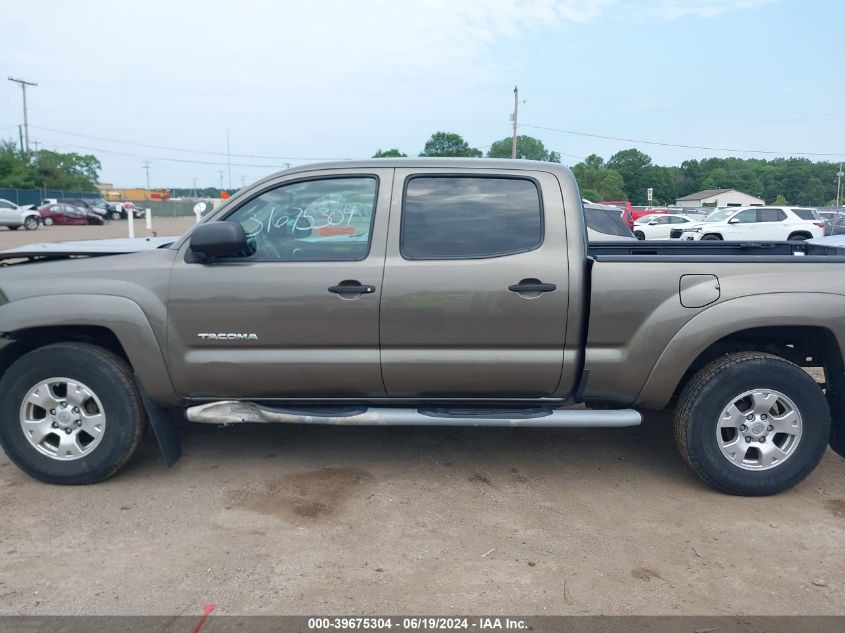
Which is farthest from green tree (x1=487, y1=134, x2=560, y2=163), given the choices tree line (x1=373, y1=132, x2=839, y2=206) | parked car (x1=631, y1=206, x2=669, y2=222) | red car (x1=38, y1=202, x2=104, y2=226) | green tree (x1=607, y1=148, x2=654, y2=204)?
red car (x1=38, y1=202, x2=104, y2=226)

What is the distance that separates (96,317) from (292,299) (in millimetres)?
1114

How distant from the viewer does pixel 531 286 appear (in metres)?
3.77

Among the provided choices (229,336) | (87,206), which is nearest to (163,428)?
(229,336)

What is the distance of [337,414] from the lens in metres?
3.91

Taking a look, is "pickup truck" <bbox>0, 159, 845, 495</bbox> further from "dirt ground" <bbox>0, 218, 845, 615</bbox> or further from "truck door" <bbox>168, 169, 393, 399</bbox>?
"dirt ground" <bbox>0, 218, 845, 615</bbox>

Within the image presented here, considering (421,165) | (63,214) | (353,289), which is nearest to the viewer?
(353,289)

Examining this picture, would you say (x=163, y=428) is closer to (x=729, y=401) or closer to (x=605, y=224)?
(x=729, y=401)

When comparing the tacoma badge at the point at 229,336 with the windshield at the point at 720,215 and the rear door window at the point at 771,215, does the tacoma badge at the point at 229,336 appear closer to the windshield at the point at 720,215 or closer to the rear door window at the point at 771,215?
the rear door window at the point at 771,215

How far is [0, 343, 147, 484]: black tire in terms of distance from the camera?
3.88 metres

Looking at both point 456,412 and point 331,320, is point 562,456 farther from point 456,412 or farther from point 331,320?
point 331,320

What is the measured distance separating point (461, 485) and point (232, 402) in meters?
1.43

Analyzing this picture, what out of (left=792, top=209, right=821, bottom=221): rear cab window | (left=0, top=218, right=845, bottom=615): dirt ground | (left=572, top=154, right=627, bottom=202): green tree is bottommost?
(left=0, top=218, right=845, bottom=615): dirt ground

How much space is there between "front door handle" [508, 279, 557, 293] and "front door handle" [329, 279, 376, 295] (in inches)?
30.6

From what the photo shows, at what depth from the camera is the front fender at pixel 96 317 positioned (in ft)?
12.6
